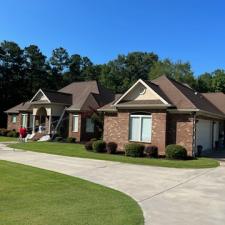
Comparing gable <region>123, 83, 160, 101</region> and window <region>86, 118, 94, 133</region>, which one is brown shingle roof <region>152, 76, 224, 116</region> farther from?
window <region>86, 118, 94, 133</region>

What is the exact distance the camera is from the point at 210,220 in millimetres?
8516

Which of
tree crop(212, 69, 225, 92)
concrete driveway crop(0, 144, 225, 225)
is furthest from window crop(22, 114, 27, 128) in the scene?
tree crop(212, 69, 225, 92)

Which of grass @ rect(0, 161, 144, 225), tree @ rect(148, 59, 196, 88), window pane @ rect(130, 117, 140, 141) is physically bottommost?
grass @ rect(0, 161, 144, 225)

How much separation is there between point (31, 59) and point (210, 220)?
6590cm

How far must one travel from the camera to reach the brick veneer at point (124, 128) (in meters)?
24.0

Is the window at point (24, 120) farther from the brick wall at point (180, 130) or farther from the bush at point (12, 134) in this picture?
the brick wall at point (180, 130)

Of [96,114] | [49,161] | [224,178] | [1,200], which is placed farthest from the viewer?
[96,114]

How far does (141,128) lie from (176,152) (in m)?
→ 3.84

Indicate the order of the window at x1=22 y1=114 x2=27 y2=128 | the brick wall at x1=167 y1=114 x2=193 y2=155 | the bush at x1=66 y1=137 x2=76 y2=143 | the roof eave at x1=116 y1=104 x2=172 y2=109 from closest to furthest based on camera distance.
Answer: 1. the brick wall at x1=167 y1=114 x2=193 y2=155
2. the roof eave at x1=116 y1=104 x2=172 y2=109
3. the bush at x1=66 y1=137 x2=76 y2=143
4. the window at x1=22 y1=114 x2=27 y2=128

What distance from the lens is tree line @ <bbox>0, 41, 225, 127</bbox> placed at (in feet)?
209

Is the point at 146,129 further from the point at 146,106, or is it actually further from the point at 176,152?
the point at 176,152

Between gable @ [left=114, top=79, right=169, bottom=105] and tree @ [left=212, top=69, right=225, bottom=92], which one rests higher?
tree @ [left=212, top=69, right=225, bottom=92]

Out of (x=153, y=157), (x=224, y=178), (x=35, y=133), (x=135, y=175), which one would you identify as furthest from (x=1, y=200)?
(x=35, y=133)

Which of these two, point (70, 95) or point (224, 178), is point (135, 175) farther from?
point (70, 95)
